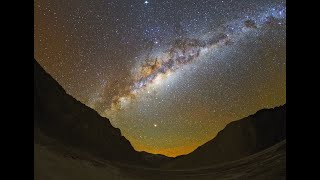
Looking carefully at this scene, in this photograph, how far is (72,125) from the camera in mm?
15828

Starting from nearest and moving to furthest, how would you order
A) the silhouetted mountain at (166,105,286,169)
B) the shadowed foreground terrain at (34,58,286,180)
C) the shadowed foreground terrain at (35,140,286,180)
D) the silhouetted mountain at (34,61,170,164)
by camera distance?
the shadowed foreground terrain at (35,140,286,180) < the shadowed foreground terrain at (34,58,286,180) < the silhouetted mountain at (34,61,170,164) < the silhouetted mountain at (166,105,286,169)

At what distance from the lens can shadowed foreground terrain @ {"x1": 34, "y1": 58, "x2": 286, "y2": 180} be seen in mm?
9922

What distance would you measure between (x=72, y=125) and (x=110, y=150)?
2912mm

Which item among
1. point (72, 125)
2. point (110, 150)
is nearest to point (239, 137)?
point (110, 150)

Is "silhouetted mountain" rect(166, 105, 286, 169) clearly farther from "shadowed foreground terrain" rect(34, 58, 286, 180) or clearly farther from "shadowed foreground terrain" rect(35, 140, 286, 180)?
"shadowed foreground terrain" rect(35, 140, 286, 180)

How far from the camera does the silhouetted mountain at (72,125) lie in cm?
1333

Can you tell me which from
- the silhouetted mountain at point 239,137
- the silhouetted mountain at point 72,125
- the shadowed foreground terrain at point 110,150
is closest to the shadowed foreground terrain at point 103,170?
the shadowed foreground terrain at point 110,150

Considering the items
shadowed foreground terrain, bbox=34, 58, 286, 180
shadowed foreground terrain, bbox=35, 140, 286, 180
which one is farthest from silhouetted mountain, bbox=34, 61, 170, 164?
shadowed foreground terrain, bbox=35, 140, 286, 180

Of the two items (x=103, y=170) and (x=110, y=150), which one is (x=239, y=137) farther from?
(x=103, y=170)

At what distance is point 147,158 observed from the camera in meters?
17.9
